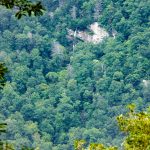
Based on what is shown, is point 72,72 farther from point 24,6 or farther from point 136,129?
point 24,6

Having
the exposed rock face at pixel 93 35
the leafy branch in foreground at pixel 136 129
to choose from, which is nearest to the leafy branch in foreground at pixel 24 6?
the leafy branch in foreground at pixel 136 129

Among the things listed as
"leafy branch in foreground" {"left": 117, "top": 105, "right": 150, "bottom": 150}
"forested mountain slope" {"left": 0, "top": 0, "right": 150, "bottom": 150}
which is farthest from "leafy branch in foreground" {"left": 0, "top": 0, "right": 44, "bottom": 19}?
"forested mountain slope" {"left": 0, "top": 0, "right": 150, "bottom": 150}

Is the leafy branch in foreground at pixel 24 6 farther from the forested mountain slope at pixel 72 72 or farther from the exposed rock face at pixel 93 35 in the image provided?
the exposed rock face at pixel 93 35

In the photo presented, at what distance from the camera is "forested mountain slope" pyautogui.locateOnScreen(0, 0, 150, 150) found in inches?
5138

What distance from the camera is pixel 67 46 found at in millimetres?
158875

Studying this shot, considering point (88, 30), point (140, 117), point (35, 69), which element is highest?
point (88, 30)

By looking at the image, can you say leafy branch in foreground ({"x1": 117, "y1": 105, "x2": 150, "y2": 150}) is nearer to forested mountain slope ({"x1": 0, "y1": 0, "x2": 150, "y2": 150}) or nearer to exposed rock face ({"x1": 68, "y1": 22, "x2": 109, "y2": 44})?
forested mountain slope ({"x1": 0, "y1": 0, "x2": 150, "y2": 150})

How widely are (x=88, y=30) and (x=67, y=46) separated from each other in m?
4.78

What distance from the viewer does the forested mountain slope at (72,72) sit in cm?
13050

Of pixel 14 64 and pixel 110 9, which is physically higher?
pixel 110 9

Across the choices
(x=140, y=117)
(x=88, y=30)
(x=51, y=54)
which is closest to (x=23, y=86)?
(x=51, y=54)

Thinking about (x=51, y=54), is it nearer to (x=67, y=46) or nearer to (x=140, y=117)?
(x=67, y=46)

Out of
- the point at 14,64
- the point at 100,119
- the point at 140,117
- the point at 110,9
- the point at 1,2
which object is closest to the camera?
the point at 1,2

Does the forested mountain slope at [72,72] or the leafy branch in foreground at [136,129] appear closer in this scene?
the leafy branch in foreground at [136,129]
